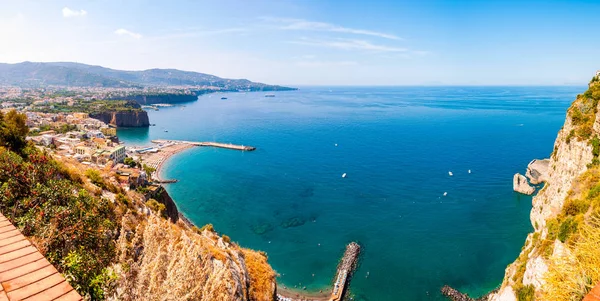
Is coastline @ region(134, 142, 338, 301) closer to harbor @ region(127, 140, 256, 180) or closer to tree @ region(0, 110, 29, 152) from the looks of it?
harbor @ region(127, 140, 256, 180)

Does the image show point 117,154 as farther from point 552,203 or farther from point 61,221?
point 552,203

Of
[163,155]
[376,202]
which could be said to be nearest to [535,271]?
[376,202]

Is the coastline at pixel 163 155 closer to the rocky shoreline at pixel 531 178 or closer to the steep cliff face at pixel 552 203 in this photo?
the steep cliff face at pixel 552 203

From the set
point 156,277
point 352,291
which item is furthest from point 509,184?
point 156,277

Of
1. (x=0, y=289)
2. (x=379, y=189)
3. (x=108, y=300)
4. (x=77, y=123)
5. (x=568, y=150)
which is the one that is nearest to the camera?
(x=0, y=289)

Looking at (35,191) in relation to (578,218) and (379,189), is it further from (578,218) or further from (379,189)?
(379,189)
